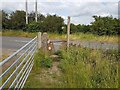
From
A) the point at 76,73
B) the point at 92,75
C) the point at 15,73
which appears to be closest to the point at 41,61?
the point at 76,73

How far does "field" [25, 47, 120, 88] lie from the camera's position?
677 cm

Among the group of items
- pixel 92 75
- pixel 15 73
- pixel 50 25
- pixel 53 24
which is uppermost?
pixel 53 24

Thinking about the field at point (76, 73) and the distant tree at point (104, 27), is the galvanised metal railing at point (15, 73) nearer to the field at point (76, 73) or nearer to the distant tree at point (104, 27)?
the field at point (76, 73)

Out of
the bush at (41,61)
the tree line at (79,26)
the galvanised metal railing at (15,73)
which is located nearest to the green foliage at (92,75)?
the bush at (41,61)

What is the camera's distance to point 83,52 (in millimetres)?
10633

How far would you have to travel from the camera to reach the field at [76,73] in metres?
6.77

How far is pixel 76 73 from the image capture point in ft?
25.3

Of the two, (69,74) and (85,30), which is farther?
(85,30)

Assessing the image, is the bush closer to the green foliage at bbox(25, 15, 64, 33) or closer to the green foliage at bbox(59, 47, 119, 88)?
the green foliage at bbox(59, 47, 119, 88)

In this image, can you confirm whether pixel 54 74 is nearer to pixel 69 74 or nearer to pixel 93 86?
pixel 69 74

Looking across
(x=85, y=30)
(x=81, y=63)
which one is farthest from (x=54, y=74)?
(x=85, y=30)

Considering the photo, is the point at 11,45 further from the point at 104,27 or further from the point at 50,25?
the point at 50,25

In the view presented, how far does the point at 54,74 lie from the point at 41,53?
246 cm

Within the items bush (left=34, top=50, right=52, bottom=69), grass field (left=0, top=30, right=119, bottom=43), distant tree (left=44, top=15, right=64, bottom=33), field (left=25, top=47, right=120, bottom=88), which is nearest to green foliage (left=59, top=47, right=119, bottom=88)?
field (left=25, top=47, right=120, bottom=88)
